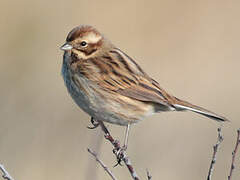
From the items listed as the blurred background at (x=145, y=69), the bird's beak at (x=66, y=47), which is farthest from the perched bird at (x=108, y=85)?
the blurred background at (x=145, y=69)

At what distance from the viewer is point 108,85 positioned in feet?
20.4

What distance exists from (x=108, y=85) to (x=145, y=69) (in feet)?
17.2

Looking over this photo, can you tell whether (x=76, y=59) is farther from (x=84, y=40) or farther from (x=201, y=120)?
(x=201, y=120)

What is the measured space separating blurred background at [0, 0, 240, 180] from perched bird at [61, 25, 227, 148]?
1.88ft

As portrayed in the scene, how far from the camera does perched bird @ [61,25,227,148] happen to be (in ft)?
20.1

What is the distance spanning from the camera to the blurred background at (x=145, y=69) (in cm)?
830

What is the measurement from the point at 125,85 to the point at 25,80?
3.99 metres

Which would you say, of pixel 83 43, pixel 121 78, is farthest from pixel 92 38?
pixel 121 78

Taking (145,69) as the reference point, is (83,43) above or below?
above

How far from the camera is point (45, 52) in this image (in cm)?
1101

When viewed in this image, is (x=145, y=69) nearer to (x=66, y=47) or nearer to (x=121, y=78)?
(x=121, y=78)

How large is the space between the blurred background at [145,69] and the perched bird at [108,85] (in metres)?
0.57

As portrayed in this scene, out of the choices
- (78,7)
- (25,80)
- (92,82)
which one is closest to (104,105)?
(92,82)

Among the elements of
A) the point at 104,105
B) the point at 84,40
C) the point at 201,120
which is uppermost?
the point at 84,40
